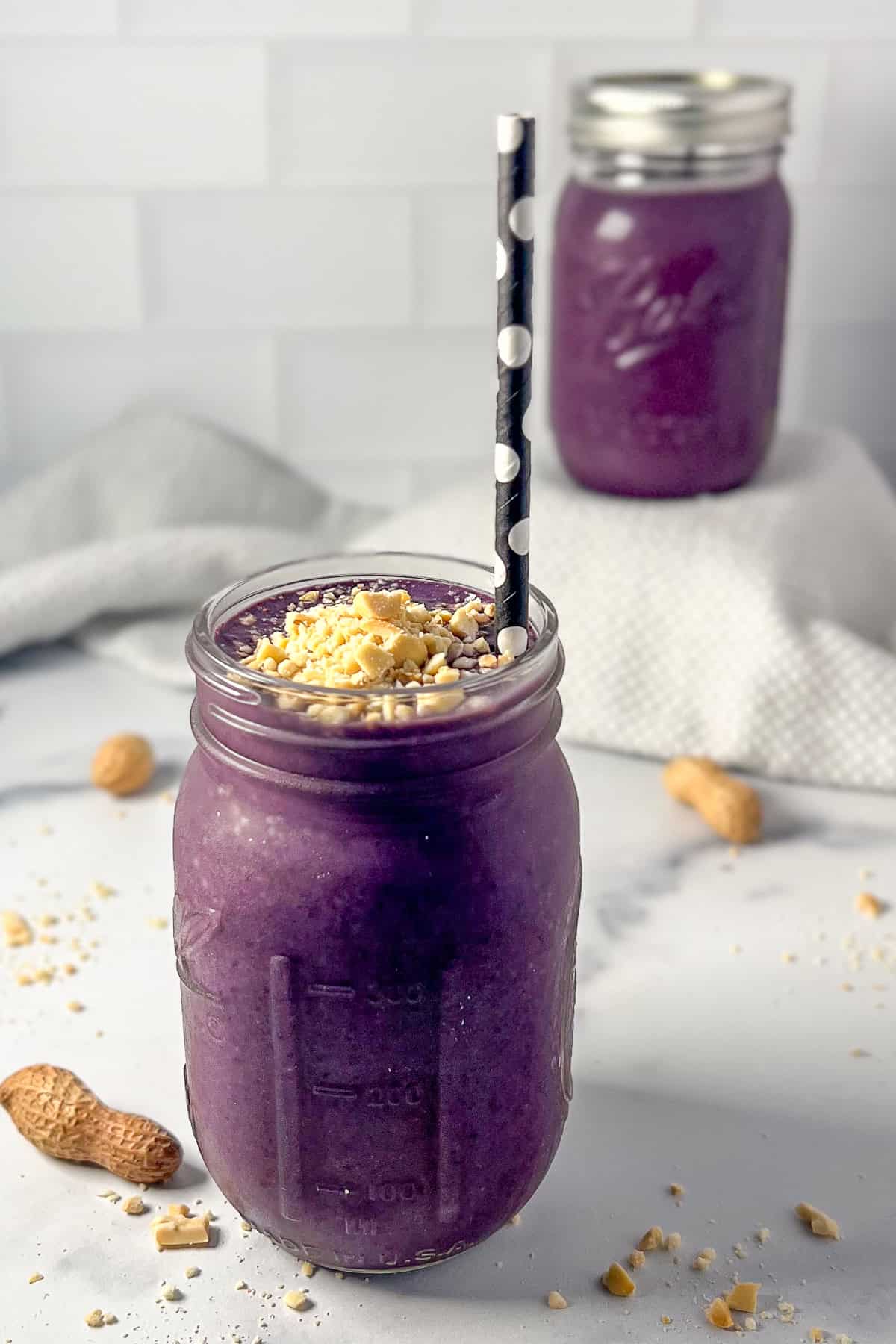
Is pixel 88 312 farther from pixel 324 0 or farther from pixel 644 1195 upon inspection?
pixel 644 1195

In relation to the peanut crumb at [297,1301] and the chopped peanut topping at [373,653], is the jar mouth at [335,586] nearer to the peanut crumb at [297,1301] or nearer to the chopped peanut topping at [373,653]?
the chopped peanut topping at [373,653]

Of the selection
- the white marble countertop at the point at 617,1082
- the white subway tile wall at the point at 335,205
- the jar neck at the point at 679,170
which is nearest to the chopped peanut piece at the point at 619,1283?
the white marble countertop at the point at 617,1082

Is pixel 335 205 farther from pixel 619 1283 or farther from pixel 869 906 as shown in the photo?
pixel 619 1283

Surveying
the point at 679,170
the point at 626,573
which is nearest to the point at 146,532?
the point at 626,573

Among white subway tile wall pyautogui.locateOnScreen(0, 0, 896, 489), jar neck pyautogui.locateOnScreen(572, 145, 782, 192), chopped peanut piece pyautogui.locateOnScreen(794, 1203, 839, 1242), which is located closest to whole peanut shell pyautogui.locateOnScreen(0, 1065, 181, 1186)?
chopped peanut piece pyautogui.locateOnScreen(794, 1203, 839, 1242)

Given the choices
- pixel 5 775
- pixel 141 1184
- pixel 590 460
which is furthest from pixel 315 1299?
pixel 590 460

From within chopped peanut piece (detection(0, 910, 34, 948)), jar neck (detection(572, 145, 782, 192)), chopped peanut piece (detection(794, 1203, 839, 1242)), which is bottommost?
chopped peanut piece (detection(0, 910, 34, 948))

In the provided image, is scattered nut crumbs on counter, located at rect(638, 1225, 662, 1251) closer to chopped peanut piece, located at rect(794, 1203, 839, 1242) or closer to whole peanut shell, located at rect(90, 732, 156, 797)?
chopped peanut piece, located at rect(794, 1203, 839, 1242)
